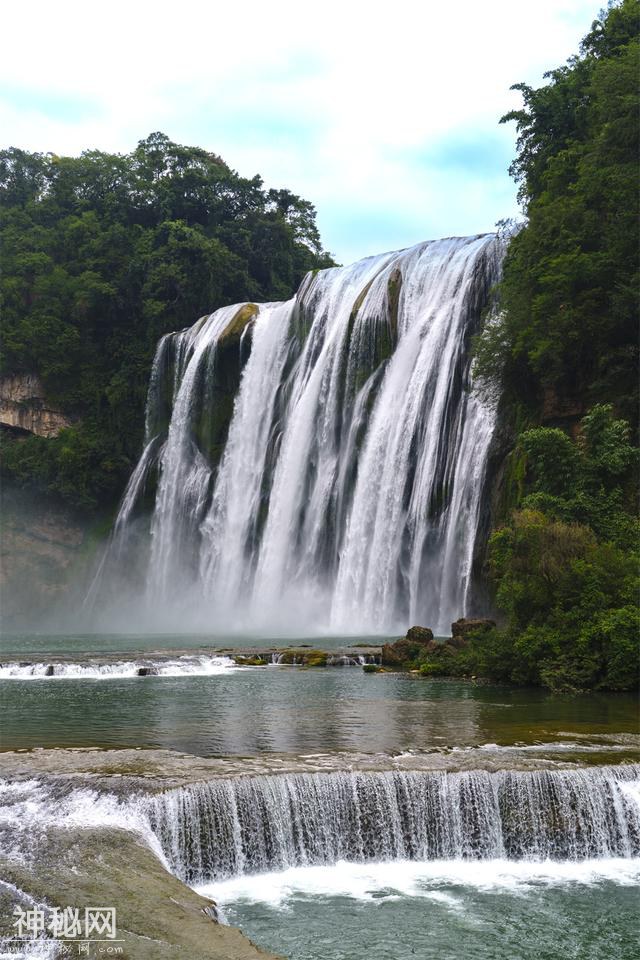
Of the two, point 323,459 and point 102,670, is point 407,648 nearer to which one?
point 102,670

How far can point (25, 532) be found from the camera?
2000 inches

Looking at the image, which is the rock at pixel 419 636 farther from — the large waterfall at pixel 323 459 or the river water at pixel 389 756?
the large waterfall at pixel 323 459

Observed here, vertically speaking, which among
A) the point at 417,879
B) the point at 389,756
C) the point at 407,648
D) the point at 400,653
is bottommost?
the point at 417,879

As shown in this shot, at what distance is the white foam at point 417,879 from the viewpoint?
30.8 feet

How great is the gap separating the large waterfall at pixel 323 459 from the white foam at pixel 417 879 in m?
18.3

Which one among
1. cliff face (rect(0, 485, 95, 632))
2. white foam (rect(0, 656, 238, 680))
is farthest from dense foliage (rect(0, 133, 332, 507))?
white foam (rect(0, 656, 238, 680))

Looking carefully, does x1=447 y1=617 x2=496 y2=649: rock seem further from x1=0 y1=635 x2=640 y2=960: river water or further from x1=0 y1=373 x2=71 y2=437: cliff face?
x1=0 y1=373 x2=71 y2=437: cliff face

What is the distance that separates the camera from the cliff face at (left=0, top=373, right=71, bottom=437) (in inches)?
2057

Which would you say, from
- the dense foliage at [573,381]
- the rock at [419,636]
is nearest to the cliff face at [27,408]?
the dense foliage at [573,381]

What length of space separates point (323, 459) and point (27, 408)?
22580 mm

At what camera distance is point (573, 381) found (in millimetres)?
26875

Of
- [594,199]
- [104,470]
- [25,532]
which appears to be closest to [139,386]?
[104,470]

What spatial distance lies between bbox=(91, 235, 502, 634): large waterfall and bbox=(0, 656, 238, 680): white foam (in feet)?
33.3

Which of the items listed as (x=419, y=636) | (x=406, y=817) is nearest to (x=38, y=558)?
(x=419, y=636)
